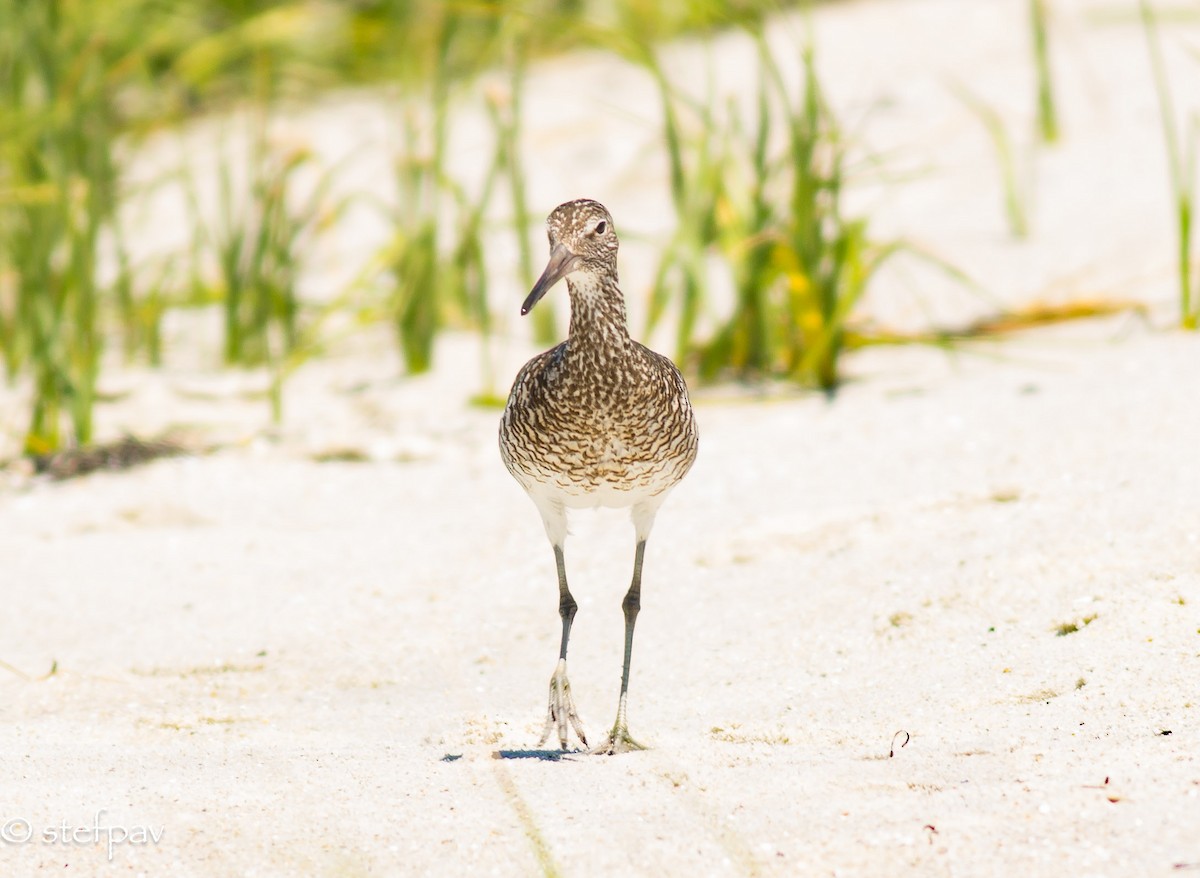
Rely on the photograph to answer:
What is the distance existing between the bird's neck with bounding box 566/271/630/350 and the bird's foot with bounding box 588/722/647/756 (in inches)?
41.6

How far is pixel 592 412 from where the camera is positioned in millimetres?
4273

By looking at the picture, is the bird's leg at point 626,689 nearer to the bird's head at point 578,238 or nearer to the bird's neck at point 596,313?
the bird's neck at point 596,313

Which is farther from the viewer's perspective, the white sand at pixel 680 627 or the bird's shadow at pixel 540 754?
the bird's shadow at pixel 540 754

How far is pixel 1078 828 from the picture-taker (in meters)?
3.26

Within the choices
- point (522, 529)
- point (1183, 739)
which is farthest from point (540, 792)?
point (522, 529)

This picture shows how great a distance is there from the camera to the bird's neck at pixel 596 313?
4332 millimetres

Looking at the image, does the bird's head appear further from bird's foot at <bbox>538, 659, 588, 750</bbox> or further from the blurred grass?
the blurred grass

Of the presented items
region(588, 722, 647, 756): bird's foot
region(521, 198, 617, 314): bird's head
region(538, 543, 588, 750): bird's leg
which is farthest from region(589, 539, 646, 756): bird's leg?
region(521, 198, 617, 314): bird's head

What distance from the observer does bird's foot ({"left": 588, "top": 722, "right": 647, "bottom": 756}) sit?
13.7 ft

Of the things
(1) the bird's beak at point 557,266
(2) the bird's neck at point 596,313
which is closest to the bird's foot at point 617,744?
(2) the bird's neck at point 596,313

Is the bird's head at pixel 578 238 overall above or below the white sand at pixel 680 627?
above

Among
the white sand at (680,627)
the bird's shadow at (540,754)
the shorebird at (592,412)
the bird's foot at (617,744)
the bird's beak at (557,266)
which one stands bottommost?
the bird's shadow at (540,754)

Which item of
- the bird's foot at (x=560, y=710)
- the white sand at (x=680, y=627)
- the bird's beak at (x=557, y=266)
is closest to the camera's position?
the white sand at (x=680, y=627)

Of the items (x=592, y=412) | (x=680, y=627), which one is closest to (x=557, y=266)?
(x=592, y=412)
